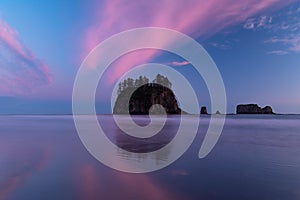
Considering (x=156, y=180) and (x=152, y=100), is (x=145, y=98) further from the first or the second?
(x=156, y=180)

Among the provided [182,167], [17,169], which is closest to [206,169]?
[182,167]

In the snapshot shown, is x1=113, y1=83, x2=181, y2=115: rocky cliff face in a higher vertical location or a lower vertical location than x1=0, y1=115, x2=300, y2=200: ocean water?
higher

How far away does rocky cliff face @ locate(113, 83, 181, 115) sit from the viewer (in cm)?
12362

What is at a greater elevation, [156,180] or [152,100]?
[152,100]

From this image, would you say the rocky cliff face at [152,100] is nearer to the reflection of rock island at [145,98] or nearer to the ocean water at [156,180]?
the reflection of rock island at [145,98]

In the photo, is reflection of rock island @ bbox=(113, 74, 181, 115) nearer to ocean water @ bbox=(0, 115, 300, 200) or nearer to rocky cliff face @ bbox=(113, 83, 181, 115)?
rocky cliff face @ bbox=(113, 83, 181, 115)

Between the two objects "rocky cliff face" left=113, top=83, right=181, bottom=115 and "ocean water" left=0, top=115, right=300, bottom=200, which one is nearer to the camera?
"ocean water" left=0, top=115, right=300, bottom=200

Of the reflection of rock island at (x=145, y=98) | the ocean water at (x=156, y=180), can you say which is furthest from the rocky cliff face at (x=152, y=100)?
the ocean water at (x=156, y=180)

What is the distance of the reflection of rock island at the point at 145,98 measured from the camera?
124188 mm

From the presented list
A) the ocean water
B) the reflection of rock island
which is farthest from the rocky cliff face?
the ocean water

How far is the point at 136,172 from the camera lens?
21.8 ft

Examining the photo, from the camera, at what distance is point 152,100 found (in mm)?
125125

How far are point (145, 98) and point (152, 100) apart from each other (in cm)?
432

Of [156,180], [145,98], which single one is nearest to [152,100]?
[145,98]
